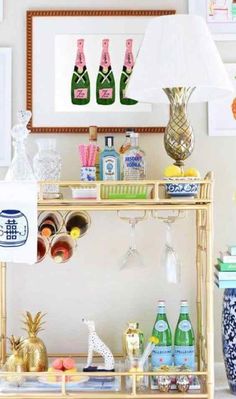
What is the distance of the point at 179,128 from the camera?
2084mm

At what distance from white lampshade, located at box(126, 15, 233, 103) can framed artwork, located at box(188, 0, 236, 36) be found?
34 cm

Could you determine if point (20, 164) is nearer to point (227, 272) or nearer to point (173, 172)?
point (173, 172)

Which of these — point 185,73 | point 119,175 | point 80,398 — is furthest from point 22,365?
point 185,73

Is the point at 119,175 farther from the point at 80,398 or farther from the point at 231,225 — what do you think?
the point at 80,398

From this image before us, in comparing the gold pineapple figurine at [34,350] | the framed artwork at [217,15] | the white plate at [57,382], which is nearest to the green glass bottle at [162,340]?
the white plate at [57,382]

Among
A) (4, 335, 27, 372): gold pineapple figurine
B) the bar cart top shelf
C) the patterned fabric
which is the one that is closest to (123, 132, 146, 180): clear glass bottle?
the bar cart top shelf

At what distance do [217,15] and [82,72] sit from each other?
508mm

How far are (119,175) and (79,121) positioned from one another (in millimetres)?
267

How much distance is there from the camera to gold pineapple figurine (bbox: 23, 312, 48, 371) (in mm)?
2107

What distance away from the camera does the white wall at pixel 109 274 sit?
92.7 inches

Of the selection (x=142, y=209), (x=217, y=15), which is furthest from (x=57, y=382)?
(x=217, y=15)

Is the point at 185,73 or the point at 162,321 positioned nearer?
the point at 185,73

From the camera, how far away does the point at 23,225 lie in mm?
1999

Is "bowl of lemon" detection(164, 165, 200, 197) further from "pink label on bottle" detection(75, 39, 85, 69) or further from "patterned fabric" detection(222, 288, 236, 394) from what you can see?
"pink label on bottle" detection(75, 39, 85, 69)
